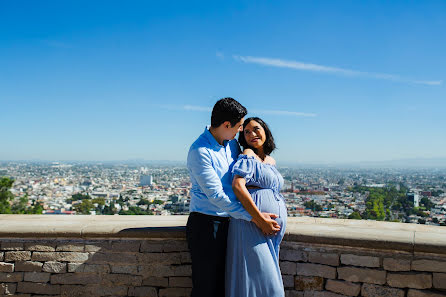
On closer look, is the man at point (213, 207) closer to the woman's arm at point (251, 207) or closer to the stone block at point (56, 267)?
the woman's arm at point (251, 207)

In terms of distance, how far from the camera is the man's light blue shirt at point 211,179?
2.30 metres

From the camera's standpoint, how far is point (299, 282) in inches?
117

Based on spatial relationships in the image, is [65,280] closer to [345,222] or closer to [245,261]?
[245,261]

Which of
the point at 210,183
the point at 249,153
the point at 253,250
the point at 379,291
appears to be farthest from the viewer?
the point at 379,291

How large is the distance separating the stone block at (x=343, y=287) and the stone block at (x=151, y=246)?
4.68 ft

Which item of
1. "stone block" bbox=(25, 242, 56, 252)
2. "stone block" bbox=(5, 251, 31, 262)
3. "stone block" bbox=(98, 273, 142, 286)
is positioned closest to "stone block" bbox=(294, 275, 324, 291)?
"stone block" bbox=(98, 273, 142, 286)

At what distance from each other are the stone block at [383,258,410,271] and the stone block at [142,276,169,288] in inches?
71.1

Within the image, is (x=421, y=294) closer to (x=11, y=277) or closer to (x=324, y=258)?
(x=324, y=258)

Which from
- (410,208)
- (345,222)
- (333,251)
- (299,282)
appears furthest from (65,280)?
(410,208)

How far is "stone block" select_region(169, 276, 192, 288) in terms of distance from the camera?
10.2 feet

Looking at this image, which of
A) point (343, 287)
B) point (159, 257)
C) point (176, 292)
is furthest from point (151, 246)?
point (343, 287)

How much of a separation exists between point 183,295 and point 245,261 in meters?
1.00

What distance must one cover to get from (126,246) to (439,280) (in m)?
2.50

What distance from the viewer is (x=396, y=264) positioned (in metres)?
2.77
